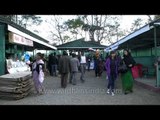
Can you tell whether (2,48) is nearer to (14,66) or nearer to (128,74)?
(14,66)

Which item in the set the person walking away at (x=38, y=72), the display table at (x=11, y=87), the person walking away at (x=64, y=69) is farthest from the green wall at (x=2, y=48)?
the person walking away at (x=64, y=69)

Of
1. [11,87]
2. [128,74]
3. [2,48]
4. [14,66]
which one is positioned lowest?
[11,87]

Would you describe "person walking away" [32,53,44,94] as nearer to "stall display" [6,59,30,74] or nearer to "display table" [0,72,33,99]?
"display table" [0,72,33,99]

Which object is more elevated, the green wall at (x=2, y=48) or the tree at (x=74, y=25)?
the tree at (x=74, y=25)

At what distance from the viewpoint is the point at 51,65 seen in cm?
2467

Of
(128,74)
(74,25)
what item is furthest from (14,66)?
(74,25)

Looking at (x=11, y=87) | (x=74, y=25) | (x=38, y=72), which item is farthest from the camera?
(x=74, y=25)

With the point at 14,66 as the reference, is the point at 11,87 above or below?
below

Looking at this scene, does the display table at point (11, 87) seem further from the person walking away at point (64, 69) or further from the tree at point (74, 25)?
the tree at point (74, 25)

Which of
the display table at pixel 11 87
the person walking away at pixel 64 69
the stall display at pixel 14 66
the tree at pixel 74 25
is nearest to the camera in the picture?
the display table at pixel 11 87

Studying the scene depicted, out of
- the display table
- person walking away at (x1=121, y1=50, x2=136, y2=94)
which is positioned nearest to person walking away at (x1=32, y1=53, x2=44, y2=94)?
the display table
